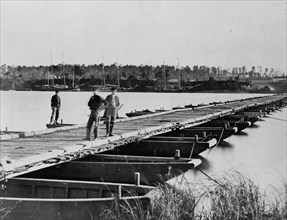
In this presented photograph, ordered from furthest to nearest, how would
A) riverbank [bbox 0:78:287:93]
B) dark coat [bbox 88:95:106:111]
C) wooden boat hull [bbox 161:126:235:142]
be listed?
riverbank [bbox 0:78:287:93], wooden boat hull [bbox 161:126:235:142], dark coat [bbox 88:95:106:111]

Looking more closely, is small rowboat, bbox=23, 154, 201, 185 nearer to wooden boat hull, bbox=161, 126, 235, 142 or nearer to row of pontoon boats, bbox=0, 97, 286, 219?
row of pontoon boats, bbox=0, 97, 286, 219

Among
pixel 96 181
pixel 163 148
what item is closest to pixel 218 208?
pixel 96 181

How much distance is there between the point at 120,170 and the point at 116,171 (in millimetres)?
115

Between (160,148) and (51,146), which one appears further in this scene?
(160,148)

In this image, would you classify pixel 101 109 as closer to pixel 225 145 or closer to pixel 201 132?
pixel 201 132

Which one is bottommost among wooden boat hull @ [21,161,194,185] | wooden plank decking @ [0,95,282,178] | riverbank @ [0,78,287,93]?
wooden boat hull @ [21,161,194,185]

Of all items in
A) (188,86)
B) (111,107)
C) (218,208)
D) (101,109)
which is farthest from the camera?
(188,86)

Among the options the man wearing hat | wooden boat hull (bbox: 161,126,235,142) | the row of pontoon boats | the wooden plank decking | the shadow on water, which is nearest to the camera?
the row of pontoon boats

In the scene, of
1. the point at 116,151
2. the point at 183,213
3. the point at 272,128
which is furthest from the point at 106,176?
the point at 272,128

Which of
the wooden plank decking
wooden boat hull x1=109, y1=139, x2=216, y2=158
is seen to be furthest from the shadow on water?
wooden boat hull x1=109, y1=139, x2=216, y2=158

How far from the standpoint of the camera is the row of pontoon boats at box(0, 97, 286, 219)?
673 centimetres

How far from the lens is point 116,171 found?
1053cm

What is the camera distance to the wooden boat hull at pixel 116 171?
10.3m

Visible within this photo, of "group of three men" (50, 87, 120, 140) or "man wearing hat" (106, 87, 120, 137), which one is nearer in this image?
"group of three men" (50, 87, 120, 140)
